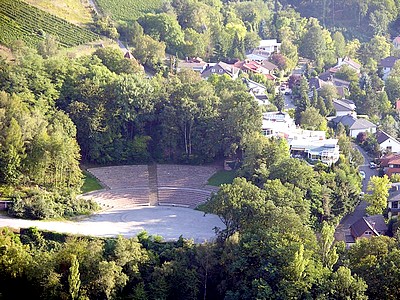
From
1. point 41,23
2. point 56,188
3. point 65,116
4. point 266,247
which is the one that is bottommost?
point 266,247

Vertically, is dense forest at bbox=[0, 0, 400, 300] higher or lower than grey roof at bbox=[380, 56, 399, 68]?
lower

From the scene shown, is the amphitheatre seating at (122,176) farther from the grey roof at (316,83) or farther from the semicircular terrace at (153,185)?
Result: the grey roof at (316,83)

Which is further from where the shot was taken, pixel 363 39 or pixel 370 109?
pixel 363 39

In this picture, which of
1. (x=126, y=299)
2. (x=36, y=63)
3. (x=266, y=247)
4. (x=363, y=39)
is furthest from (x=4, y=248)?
(x=363, y=39)

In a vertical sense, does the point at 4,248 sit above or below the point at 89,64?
below

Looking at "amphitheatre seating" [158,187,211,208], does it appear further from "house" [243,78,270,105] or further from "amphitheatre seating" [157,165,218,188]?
"house" [243,78,270,105]

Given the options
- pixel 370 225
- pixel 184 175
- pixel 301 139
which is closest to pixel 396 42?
pixel 301 139

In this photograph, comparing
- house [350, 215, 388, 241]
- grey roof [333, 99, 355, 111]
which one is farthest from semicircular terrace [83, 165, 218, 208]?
grey roof [333, 99, 355, 111]

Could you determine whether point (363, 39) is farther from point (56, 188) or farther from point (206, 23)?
point (56, 188)
